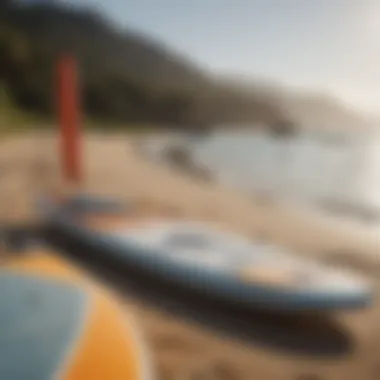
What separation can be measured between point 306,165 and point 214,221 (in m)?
0.47

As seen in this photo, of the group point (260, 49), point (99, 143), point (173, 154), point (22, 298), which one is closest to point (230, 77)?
point (260, 49)

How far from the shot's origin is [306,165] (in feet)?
6.11

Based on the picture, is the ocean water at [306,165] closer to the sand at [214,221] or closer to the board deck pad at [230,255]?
the sand at [214,221]

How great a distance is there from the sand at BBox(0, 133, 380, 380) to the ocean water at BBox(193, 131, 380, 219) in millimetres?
114

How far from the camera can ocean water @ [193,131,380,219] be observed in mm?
1511

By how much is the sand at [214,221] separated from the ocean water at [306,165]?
0.11 meters

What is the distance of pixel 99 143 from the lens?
5.13 ft

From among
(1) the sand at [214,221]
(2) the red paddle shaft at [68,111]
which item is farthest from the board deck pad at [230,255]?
(2) the red paddle shaft at [68,111]

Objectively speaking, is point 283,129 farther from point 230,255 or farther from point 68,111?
point 68,111

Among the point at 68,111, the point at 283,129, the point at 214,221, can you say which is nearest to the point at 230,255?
the point at 214,221


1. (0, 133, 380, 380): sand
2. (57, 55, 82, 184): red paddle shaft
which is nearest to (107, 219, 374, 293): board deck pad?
(0, 133, 380, 380): sand

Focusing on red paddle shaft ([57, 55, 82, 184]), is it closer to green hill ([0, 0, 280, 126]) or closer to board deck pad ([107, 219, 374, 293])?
green hill ([0, 0, 280, 126])

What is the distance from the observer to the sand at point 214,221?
120 centimetres

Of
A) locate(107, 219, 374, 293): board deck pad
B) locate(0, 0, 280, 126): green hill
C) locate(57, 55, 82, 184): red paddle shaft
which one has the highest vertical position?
locate(0, 0, 280, 126): green hill
